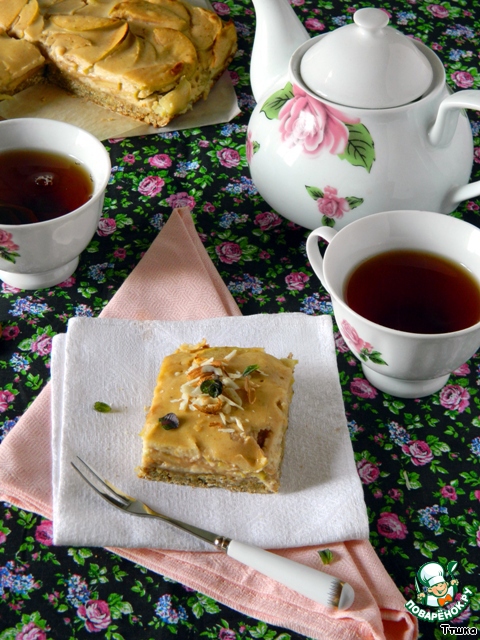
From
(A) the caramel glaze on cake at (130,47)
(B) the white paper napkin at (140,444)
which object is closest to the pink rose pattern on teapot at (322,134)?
(B) the white paper napkin at (140,444)

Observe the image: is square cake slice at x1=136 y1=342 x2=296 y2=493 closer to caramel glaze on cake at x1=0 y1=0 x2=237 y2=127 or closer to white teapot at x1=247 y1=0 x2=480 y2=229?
white teapot at x1=247 y1=0 x2=480 y2=229

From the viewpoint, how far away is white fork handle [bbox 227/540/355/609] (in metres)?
0.90

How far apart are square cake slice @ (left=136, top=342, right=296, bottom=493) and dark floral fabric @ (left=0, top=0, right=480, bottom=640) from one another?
149 mm

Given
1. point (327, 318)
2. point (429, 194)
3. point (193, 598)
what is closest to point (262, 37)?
point (429, 194)

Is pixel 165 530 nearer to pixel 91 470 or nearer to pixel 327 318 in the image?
pixel 91 470

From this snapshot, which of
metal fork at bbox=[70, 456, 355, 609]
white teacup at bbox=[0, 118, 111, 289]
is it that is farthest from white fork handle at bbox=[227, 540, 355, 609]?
white teacup at bbox=[0, 118, 111, 289]

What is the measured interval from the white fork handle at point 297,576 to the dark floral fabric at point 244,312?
2.8 inches

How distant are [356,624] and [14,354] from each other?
0.72 metres

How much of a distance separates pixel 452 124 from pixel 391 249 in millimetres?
248

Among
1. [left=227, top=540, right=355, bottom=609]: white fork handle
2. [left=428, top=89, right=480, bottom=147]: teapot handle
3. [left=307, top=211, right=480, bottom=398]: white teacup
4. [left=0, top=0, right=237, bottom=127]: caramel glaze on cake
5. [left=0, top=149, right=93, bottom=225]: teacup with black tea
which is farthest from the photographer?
[left=0, top=0, right=237, bottom=127]: caramel glaze on cake

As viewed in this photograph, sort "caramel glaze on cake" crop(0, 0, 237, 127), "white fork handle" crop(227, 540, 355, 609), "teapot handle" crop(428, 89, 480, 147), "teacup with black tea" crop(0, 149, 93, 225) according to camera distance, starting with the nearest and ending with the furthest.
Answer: "white fork handle" crop(227, 540, 355, 609), "teapot handle" crop(428, 89, 480, 147), "teacup with black tea" crop(0, 149, 93, 225), "caramel glaze on cake" crop(0, 0, 237, 127)

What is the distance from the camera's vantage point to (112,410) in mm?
1117

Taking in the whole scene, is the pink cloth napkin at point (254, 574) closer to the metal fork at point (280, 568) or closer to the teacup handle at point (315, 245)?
the metal fork at point (280, 568)

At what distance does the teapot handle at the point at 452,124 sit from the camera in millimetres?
1171
